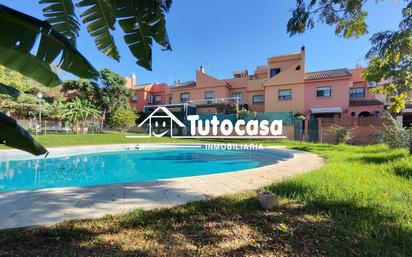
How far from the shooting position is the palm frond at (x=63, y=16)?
1976 millimetres

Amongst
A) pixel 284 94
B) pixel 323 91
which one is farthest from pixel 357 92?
pixel 284 94

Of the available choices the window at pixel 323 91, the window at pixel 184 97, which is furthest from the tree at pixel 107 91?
the window at pixel 323 91

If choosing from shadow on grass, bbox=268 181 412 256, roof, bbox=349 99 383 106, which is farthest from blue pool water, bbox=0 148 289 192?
roof, bbox=349 99 383 106

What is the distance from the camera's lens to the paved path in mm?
3568

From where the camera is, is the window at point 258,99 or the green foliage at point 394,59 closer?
the green foliage at point 394,59

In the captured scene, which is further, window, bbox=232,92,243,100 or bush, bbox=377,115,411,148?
window, bbox=232,92,243,100

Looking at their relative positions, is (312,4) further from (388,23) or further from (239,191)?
(239,191)

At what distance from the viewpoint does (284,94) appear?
2666 cm

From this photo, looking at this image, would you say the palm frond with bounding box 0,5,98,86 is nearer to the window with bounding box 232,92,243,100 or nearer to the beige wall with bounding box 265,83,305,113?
the beige wall with bounding box 265,83,305,113

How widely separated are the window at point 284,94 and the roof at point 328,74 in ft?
7.40

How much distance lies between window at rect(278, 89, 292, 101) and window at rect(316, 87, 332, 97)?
2727 millimetres

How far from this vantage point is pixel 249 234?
2.95 m

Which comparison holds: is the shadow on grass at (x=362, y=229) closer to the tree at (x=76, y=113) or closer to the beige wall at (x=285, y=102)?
the beige wall at (x=285, y=102)

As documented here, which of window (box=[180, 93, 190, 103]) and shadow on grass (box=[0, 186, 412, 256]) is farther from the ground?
window (box=[180, 93, 190, 103])
